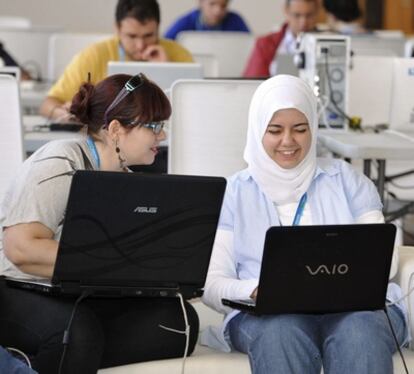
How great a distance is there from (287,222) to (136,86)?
588mm

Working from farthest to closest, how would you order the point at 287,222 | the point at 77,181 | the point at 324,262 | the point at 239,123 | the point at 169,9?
the point at 169,9 < the point at 239,123 < the point at 287,222 < the point at 324,262 < the point at 77,181

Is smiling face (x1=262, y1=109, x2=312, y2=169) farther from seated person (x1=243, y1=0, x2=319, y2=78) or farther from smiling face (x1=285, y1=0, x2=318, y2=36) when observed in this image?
smiling face (x1=285, y1=0, x2=318, y2=36)

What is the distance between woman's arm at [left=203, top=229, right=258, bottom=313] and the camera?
9.67 ft

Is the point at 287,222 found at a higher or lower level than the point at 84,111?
lower

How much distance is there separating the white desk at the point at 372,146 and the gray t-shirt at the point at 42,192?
142 centimetres

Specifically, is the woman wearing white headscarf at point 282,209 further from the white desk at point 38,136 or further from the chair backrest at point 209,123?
the white desk at point 38,136

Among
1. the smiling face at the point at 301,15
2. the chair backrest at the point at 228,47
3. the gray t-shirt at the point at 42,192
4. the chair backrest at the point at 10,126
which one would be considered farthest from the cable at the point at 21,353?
the chair backrest at the point at 228,47

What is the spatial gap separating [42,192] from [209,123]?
115 cm

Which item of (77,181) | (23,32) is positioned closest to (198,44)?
(23,32)

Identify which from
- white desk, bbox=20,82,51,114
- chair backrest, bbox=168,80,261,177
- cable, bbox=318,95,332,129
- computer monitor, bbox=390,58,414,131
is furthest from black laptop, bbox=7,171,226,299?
white desk, bbox=20,82,51,114

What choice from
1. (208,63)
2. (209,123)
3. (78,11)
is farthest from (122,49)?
(78,11)

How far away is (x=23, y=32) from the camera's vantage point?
700 centimetres

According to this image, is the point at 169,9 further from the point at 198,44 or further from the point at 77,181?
the point at 77,181

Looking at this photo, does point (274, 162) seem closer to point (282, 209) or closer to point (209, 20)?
point (282, 209)
